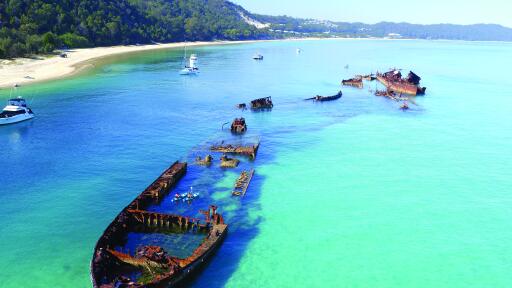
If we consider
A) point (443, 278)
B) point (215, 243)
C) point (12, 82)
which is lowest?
point (443, 278)

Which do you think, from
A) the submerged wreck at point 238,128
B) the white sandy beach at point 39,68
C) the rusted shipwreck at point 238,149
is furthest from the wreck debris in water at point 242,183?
the white sandy beach at point 39,68

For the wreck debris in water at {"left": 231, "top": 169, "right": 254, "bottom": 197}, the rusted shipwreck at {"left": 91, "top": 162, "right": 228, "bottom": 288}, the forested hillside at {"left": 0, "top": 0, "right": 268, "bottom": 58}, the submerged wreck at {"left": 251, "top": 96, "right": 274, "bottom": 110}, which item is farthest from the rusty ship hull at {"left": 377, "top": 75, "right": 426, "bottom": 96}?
the forested hillside at {"left": 0, "top": 0, "right": 268, "bottom": 58}

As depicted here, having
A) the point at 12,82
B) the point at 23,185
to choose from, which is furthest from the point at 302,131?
the point at 12,82

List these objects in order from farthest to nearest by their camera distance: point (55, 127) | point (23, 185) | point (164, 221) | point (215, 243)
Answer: point (55, 127), point (23, 185), point (164, 221), point (215, 243)

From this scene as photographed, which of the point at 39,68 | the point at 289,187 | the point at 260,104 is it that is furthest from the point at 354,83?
the point at 39,68

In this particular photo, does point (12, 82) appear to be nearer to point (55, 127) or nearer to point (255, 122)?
point (55, 127)

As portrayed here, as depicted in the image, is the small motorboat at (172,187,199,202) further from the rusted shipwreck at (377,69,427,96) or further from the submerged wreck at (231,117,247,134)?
the rusted shipwreck at (377,69,427,96)
